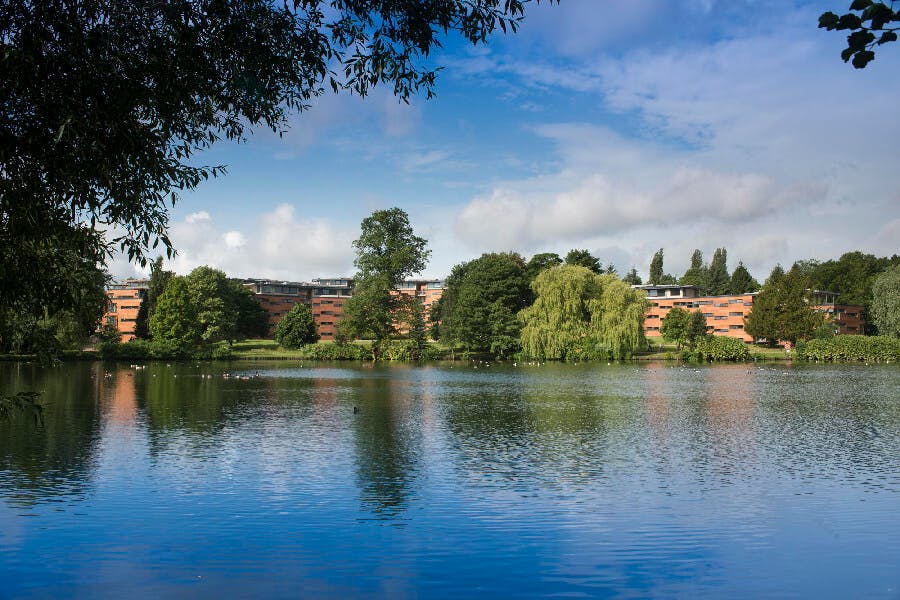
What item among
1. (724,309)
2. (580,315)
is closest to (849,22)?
(580,315)

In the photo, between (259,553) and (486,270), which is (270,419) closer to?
(259,553)

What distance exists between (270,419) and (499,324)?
5858 cm

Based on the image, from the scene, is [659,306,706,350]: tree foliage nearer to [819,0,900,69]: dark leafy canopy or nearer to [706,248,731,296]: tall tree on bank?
[706,248,731,296]: tall tree on bank

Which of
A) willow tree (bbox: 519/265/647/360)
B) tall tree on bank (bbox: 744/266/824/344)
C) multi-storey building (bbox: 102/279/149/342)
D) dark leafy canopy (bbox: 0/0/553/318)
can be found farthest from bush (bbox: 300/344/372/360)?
dark leafy canopy (bbox: 0/0/553/318)

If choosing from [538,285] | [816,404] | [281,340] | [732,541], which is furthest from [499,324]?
[732,541]

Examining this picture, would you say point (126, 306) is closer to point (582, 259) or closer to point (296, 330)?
point (296, 330)

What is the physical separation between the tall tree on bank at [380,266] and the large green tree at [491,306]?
27.5ft

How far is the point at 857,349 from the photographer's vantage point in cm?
8375

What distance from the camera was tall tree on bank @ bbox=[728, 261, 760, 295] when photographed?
14075 cm

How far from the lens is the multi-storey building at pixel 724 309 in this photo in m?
124

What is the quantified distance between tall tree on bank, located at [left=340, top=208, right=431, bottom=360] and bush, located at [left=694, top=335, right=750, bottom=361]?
33345 millimetres

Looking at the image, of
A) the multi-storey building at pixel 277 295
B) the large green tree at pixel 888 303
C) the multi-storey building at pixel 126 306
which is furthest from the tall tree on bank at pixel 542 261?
the multi-storey building at pixel 126 306

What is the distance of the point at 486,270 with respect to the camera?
3538 inches

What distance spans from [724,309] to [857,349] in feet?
149
